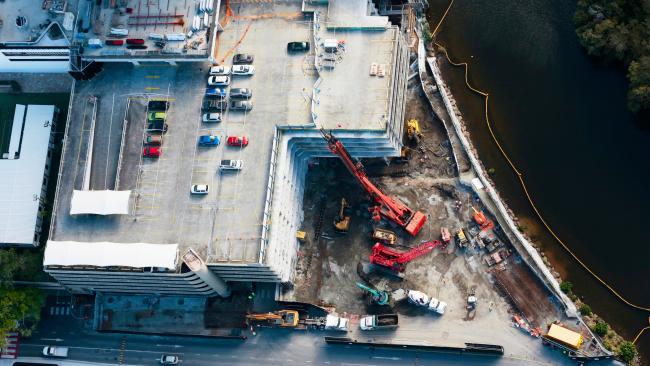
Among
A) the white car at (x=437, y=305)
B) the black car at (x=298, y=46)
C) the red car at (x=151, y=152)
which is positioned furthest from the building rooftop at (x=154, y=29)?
the white car at (x=437, y=305)

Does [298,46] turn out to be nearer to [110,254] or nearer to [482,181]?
[482,181]

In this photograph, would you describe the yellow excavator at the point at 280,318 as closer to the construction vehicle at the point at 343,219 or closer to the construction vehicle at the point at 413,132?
the construction vehicle at the point at 343,219

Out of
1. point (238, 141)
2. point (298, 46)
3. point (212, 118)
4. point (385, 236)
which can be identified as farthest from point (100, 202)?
point (385, 236)

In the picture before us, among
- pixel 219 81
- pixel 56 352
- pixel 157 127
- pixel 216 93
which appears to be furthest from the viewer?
pixel 56 352

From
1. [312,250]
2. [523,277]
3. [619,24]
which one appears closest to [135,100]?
[312,250]

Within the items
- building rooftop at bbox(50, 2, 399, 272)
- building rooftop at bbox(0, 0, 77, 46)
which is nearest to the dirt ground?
building rooftop at bbox(50, 2, 399, 272)

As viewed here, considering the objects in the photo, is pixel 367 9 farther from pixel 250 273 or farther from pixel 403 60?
pixel 250 273
